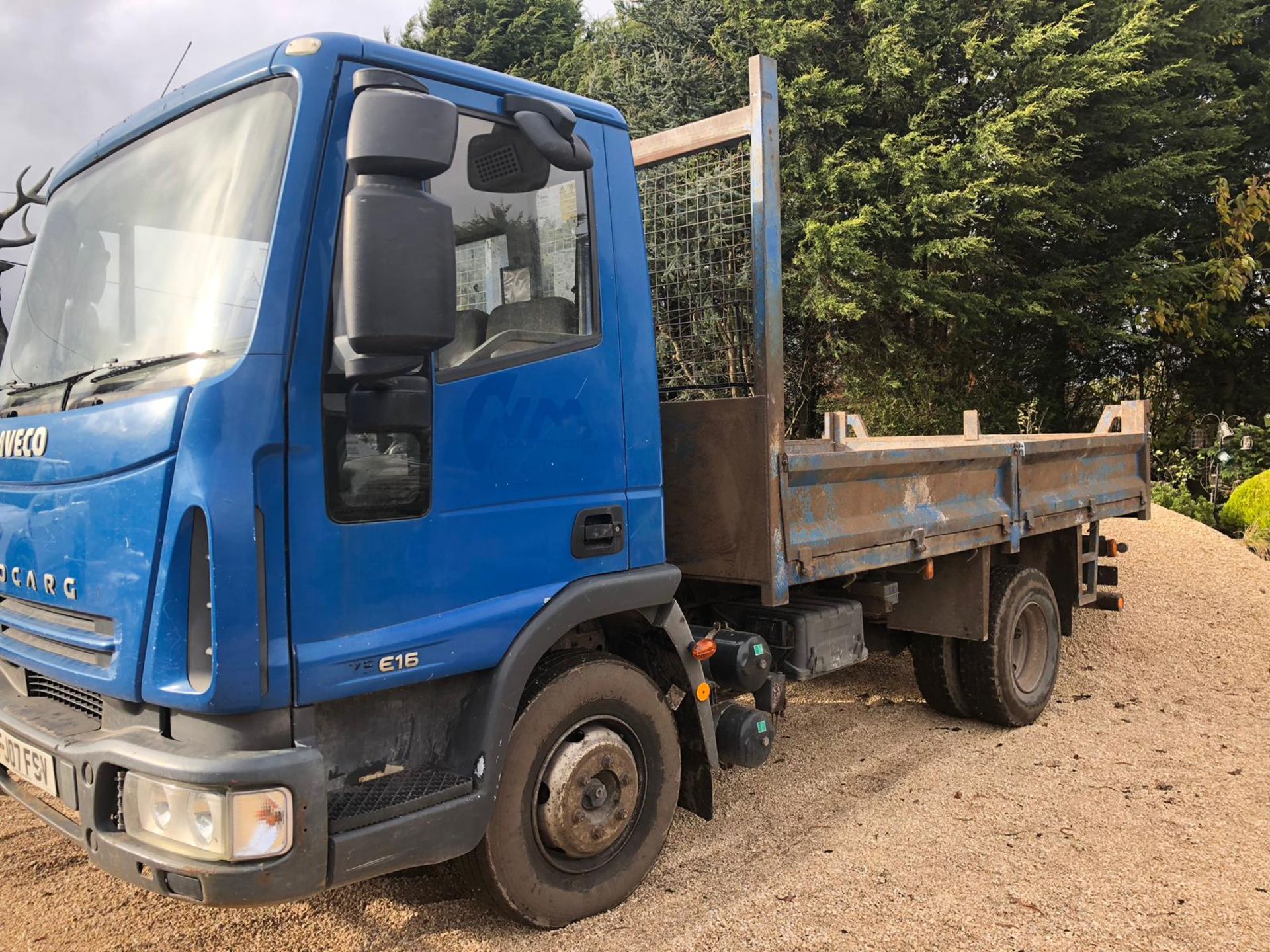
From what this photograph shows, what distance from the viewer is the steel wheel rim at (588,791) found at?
292cm

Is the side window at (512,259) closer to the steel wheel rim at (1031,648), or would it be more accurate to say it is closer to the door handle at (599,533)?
the door handle at (599,533)

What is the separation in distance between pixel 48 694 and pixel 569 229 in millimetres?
2078

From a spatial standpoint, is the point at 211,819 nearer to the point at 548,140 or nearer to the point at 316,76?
the point at 316,76

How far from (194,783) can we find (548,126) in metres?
1.99

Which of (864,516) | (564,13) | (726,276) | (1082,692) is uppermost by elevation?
(564,13)

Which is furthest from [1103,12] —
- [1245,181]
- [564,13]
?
[564,13]

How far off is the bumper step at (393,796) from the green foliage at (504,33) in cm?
2013

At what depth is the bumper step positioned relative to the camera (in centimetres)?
242

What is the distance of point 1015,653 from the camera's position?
5.43 m

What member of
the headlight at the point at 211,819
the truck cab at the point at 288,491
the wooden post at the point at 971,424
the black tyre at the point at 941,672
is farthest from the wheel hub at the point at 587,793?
the wooden post at the point at 971,424

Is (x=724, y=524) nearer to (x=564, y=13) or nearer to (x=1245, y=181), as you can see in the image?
(x=1245, y=181)

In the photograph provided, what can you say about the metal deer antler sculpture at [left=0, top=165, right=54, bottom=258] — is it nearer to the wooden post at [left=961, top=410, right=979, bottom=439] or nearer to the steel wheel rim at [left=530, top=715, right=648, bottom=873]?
the steel wheel rim at [left=530, top=715, right=648, bottom=873]

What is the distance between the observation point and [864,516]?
13.3 feet

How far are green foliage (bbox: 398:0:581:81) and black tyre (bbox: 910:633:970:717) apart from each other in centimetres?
1819
